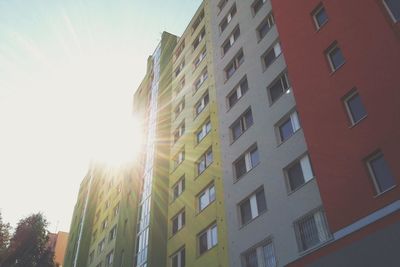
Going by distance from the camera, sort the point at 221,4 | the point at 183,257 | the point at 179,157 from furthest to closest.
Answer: the point at 221,4, the point at 179,157, the point at 183,257

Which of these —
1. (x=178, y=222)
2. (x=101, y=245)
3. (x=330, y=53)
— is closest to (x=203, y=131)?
(x=178, y=222)

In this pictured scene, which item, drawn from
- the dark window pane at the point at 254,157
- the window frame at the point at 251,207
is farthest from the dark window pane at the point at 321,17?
the window frame at the point at 251,207

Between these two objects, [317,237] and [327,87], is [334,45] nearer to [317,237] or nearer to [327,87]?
[327,87]

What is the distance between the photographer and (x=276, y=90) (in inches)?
879

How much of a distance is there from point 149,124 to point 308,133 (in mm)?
26250

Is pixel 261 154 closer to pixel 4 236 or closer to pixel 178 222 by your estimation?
pixel 178 222

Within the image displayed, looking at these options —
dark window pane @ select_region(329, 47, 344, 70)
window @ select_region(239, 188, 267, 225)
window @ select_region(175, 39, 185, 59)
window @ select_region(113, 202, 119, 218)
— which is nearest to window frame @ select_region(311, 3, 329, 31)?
dark window pane @ select_region(329, 47, 344, 70)

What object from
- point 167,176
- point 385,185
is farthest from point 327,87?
point 167,176

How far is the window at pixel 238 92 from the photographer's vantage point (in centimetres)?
2584

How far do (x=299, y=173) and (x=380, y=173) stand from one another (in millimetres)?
5160

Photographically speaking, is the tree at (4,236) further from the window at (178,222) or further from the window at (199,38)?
the window at (199,38)

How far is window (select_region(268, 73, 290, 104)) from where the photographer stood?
2167cm

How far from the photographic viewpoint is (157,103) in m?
40.4

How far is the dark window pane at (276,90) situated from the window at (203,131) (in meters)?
7.02
